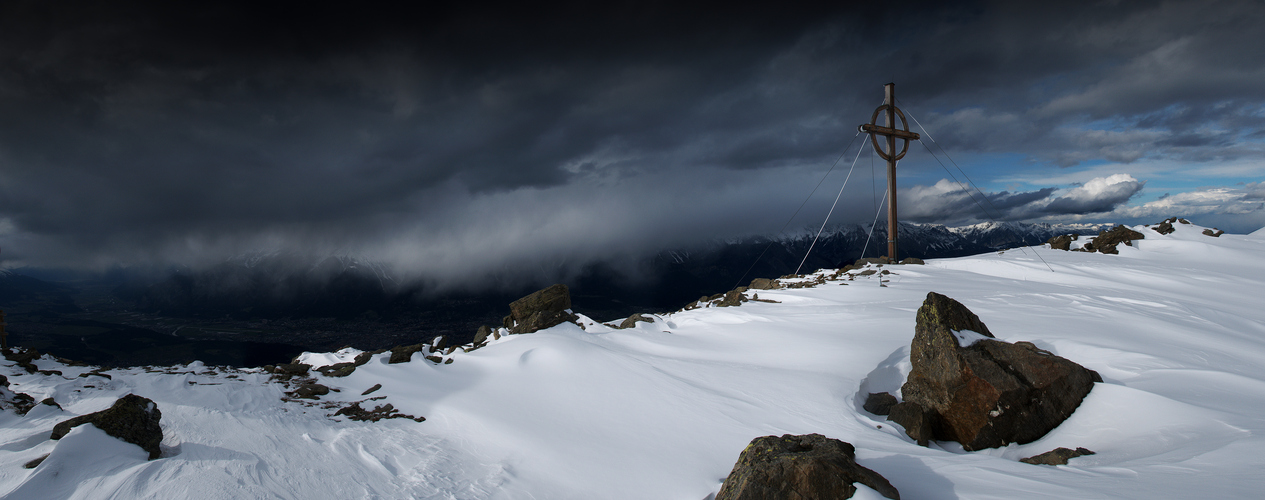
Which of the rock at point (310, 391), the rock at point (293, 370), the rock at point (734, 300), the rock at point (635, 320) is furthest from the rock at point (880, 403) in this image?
the rock at point (293, 370)

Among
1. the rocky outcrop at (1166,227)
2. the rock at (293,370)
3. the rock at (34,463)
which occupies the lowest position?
the rock at (293,370)

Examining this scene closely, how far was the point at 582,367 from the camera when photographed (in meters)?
9.95

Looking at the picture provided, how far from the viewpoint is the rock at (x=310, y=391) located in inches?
384

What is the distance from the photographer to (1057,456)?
526cm

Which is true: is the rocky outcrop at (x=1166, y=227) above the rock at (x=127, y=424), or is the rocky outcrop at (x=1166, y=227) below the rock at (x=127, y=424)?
above

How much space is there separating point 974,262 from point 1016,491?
793 inches

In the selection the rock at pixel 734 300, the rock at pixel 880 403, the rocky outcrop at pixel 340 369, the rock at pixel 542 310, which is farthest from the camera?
the rock at pixel 734 300

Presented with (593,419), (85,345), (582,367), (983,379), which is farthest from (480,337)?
(85,345)

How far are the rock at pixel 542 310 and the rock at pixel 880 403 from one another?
9.80 meters

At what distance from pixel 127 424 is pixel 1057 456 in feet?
37.3

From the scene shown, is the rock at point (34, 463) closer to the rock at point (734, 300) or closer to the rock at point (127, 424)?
the rock at point (127, 424)

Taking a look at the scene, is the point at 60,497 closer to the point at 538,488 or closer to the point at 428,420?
the point at 428,420

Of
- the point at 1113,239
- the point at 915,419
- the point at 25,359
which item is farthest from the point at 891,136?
the point at 25,359

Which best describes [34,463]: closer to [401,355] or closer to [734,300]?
[401,355]
